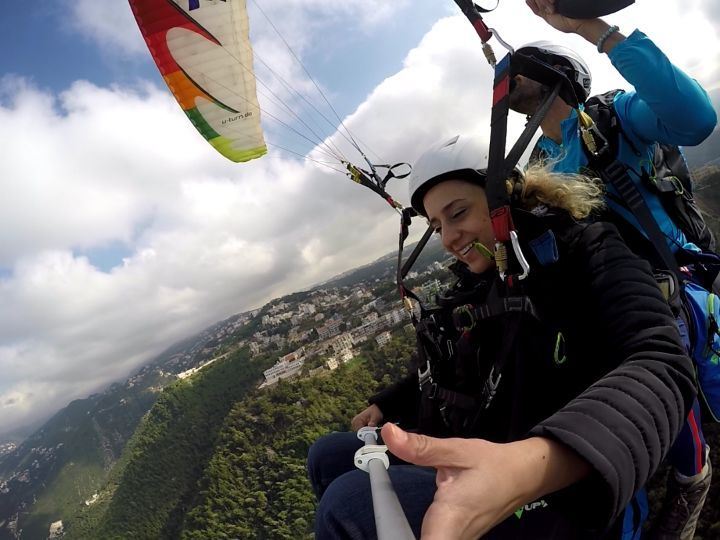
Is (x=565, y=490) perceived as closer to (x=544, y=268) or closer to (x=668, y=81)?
(x=544, y=268)

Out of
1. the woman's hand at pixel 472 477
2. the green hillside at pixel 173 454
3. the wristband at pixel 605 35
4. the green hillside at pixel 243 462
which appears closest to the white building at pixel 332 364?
the green hillside at pixel 243 462

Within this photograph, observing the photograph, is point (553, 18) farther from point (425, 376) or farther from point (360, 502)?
point (360, 502)

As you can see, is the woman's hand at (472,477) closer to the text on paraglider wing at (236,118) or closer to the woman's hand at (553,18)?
the woman's hand at (553,18)

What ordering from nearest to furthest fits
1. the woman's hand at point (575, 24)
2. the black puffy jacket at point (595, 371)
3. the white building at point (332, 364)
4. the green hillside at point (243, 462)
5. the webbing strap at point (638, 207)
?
the black puffy jacket at point (595, 371)
the webbing strap at point (638, 207)
the woman's hand at point (575, 24)
the green hillside at point (243, 462)
the white building at point (332, 364)

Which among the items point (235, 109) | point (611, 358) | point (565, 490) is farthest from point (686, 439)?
point (235, 109)

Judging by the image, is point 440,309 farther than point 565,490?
Yes

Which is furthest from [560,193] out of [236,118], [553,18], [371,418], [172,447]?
[172,447]

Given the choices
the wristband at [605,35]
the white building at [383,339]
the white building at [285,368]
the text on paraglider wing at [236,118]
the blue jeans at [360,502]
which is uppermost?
the text on paraglider wing at [236,118]
